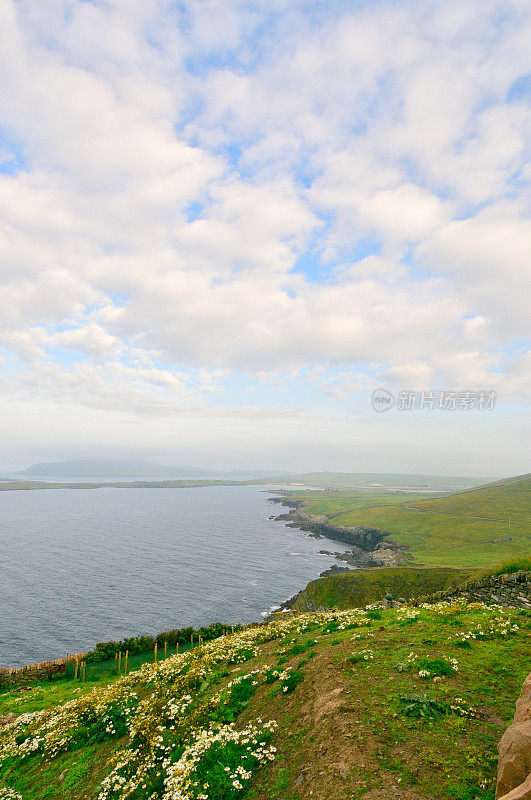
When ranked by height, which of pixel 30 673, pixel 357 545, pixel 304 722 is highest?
pixel 304 722

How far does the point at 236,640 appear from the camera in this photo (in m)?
25.7

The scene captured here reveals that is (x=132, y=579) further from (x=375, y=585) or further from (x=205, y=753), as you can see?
(x=205, y=753)

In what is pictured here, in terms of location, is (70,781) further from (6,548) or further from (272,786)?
(6,548)

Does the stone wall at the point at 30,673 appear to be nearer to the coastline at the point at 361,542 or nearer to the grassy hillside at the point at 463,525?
the grassy hillside at the point at 463,525

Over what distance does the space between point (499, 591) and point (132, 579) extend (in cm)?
8706

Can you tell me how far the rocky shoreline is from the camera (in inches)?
4104

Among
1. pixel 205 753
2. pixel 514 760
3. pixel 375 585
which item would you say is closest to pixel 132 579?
pixel 375 585

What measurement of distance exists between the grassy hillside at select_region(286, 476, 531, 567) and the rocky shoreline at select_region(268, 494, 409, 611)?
14.0ft

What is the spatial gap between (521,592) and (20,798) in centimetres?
3082

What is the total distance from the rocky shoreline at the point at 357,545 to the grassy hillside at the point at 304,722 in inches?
2220

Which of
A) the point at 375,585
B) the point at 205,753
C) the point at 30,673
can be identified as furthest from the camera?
the point at 375,585

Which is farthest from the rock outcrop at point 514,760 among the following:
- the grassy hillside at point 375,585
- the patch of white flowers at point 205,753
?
the grassy hillside at point 375,585

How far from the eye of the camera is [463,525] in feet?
441

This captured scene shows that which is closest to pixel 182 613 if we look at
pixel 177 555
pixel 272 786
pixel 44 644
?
pixel 44 644
